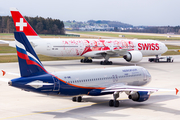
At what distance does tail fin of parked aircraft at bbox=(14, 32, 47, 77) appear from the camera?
21.8 meters

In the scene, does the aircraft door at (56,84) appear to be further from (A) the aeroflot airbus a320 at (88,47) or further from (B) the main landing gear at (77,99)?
(A) the aeroflot airbus a320 at (88,47)

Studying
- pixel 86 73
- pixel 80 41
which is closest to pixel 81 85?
pixel 86 73

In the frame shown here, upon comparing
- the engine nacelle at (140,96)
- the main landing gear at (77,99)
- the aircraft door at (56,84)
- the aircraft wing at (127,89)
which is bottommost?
the main landing gear at (77,99)

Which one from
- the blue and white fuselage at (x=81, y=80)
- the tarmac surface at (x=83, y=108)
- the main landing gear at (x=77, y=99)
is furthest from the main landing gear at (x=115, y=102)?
the main landing gear at (x=77, y=99)

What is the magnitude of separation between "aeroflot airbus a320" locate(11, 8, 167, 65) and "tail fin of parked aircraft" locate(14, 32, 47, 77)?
28631mm

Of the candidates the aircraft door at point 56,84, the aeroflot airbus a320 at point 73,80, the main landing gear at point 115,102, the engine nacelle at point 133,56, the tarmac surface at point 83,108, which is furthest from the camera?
the engine nacelle at point 133,56

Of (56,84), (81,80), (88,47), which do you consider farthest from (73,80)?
(88,47)

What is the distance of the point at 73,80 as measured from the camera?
23.7 meters

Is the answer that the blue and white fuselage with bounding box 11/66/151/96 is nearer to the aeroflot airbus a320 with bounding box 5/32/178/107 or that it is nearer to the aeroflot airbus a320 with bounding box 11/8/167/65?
the aeroflot airbus a320 with bounding box 5/32/178/107

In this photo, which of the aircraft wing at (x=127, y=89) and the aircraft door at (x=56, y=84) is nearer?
the aircraft door at (x=56, y=84)

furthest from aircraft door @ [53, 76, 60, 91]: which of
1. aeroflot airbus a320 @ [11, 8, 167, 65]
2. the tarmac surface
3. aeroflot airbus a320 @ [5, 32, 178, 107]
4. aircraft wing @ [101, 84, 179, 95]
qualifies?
aeroflot airbus a320 @ [11, 8, 167, 65]

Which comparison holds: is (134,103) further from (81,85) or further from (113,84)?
(81,85)

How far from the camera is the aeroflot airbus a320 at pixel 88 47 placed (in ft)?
171

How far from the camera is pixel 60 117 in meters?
21.5
